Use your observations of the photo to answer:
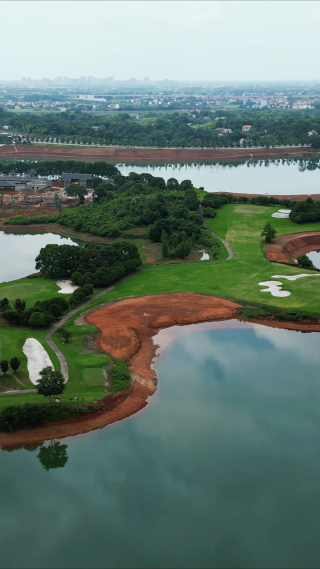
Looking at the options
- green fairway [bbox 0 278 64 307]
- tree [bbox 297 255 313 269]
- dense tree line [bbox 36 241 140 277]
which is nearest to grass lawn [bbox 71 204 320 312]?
tree [bbox 297 255 313 269]

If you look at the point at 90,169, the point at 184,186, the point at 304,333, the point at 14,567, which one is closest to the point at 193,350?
the point at 304,333

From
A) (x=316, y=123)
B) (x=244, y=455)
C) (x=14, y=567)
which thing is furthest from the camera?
(x=316, y=123)

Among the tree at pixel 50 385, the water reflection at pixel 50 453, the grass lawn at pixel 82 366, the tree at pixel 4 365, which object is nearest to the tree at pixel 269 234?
the grass lawn at pixel 82 366

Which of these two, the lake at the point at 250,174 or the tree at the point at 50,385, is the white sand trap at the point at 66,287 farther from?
the lake at the point at 250,174

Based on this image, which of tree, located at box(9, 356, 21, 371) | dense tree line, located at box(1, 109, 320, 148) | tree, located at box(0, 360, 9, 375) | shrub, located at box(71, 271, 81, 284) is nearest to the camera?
tree, located at box(0, 360, 9, 375)

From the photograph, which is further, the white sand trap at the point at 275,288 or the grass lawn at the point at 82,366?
the white sand trap at the point at 275,288

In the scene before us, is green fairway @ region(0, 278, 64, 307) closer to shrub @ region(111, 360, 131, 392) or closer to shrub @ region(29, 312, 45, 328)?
shrub @ region(29, 312, 45, 328)

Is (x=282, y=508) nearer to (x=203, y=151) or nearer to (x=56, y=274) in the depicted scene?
(x=56, y=274)
